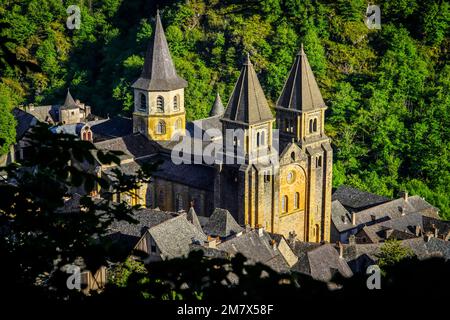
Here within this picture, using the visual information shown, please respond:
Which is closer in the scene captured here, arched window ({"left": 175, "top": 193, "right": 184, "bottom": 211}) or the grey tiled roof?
the grey tiled roof

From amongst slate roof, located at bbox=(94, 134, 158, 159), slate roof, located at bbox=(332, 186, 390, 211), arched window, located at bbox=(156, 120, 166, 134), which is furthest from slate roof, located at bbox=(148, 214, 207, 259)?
slate roof, located at bbox=(332, 186, 390, 211)

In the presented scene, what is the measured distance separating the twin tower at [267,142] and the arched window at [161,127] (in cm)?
5

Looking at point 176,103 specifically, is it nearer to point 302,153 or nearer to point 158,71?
point 158,71

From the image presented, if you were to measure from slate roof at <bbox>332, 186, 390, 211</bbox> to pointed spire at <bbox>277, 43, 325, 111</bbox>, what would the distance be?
35.0ft

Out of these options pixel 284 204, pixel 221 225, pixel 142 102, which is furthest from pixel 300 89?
pixel 142 102

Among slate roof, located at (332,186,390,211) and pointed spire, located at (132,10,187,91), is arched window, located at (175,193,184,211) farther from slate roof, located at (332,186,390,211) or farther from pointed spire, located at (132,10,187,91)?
slate roof, located at (332,186,390,211)

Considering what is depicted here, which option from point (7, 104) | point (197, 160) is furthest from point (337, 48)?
point (197, 160)

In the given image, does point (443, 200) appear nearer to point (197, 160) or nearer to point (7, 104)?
point (197, 160)

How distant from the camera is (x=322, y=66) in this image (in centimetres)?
7394

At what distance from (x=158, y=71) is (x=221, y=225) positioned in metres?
12.1

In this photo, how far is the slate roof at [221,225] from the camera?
43.9 metres

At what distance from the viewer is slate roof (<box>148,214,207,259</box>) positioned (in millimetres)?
41406

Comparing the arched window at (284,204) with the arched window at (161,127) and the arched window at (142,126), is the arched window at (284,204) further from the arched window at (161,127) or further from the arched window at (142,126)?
the arched window at (142,126)
